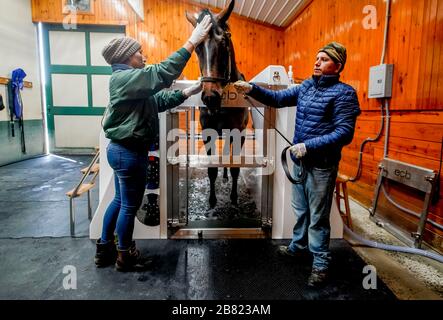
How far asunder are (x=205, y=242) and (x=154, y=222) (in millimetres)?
461

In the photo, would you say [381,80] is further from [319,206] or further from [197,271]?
[197,271]

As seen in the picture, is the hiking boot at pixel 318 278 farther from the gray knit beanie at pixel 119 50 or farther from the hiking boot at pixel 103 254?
the gray knit beanie at pixel 119 50

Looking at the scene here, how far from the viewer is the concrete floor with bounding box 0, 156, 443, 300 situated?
159 centimetres

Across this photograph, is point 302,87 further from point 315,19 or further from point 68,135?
point 68,135

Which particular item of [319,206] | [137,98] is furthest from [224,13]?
[319,206]

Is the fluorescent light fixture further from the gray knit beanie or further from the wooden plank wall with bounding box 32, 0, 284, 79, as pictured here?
the gray knit beanie

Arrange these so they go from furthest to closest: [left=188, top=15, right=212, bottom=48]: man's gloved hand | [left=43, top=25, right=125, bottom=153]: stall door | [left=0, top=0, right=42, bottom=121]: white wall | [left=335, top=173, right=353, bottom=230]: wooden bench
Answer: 1. [left=43, top=25, right=125, bottom=153]: stall door
2. [left=0, top=0, right=42, bottom=121]: white wall
3. [left=335, top=173, right=353, bottom=230]: wooden bench
4. [left=188, top=15, right=212, bottom=48]: man's gloved hand

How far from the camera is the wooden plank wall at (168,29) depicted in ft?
22.7

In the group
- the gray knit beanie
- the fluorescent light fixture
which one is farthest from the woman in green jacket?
the fluorescent light fixture

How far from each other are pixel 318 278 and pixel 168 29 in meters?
7.12

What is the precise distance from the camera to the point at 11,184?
→ 418 cm

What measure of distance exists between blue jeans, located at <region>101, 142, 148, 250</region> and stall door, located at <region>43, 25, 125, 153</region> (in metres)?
6.35

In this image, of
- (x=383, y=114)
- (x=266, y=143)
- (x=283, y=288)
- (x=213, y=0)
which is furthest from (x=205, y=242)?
(x=213, y=0)
